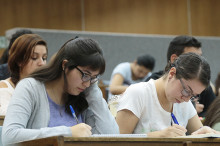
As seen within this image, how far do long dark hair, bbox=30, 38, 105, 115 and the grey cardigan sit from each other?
57 mm

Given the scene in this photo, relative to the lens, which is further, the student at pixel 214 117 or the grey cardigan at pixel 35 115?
the student at pixel 214 117

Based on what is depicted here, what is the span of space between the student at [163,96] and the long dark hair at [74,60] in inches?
11.2

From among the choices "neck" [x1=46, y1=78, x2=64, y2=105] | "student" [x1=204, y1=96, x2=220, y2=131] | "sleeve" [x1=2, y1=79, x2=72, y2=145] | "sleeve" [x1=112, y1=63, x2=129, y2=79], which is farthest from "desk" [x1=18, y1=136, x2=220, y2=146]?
"sleeve" [x1=112, y1=63, x2=129, y2=79]

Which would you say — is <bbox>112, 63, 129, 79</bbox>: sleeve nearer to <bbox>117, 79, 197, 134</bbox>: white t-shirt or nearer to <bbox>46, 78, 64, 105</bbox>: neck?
<bbox>117, 79, 197, 134</bbox>: white t-shirt

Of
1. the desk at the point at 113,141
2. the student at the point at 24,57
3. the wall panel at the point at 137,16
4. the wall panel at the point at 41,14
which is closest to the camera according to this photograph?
the desk at the point at 113,141

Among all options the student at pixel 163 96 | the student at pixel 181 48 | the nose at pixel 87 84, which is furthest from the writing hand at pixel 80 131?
the student at pixel 181 48

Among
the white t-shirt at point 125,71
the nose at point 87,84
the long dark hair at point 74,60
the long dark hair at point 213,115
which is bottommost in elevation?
the white t-shirt at point 125,71

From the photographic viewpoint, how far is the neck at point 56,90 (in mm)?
1846

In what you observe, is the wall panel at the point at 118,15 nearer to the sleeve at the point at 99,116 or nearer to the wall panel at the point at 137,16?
the wall panel at the point at 137,16

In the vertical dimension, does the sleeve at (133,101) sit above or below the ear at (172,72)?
Result: below

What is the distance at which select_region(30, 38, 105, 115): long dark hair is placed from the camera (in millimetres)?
1812

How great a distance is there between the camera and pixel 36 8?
568 centimetres

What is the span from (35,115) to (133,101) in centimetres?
52

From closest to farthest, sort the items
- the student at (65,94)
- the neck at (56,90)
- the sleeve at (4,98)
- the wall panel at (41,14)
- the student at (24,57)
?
the student at (65,94)
the neck at (56,90)
the sleeve at (4,98)
the student at (24,57)
the wall panel at (41,14)
